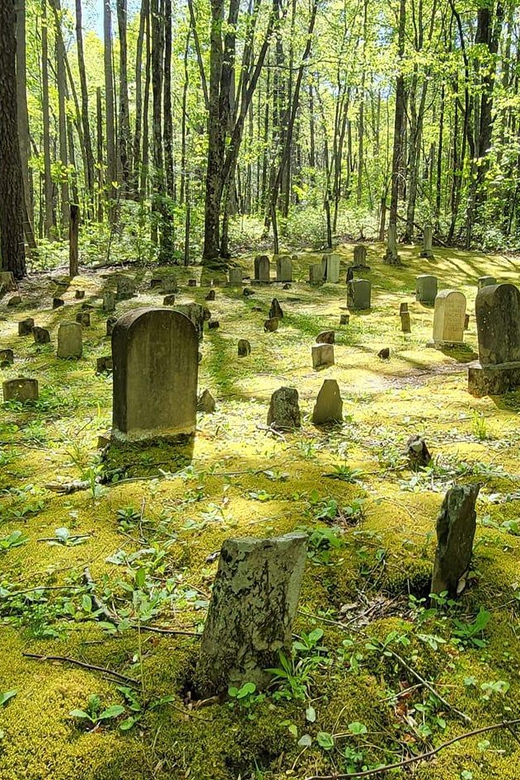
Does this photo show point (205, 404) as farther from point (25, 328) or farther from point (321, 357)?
point (25, 328)

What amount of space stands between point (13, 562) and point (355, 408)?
12.3ft

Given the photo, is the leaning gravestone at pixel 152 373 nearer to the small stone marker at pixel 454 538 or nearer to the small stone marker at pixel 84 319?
the small stone marker at pixel 454 538

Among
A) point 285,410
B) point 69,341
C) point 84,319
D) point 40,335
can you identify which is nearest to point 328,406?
point 285,410

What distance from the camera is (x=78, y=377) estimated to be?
731 centimetres

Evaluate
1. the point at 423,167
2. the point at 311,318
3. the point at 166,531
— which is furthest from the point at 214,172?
the point at 423,167

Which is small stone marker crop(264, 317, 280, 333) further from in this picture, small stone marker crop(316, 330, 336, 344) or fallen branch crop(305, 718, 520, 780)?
fallen branch crop(305, 718, 520, 780)

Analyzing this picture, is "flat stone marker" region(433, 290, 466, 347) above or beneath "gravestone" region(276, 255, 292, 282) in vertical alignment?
beneath

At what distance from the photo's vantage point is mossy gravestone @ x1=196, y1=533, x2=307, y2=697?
6.55 feet

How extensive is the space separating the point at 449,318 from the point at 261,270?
302 inches

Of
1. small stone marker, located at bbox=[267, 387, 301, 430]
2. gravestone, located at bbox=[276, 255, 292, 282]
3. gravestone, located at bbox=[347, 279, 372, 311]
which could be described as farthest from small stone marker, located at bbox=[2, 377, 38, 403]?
gravestone, located at bbox=[276, 255, 292, 282]

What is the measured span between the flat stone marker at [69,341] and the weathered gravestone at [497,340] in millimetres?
5515

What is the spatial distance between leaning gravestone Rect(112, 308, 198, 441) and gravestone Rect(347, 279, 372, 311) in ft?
26.4

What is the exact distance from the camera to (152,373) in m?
4.55

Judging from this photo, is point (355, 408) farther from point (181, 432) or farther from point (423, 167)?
point (423, 167)
